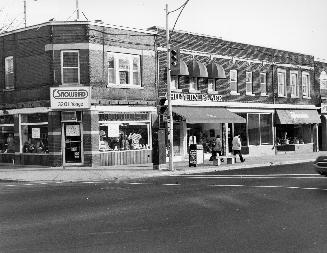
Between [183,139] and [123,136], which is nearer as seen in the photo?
[123,136]

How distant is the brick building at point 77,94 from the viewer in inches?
976

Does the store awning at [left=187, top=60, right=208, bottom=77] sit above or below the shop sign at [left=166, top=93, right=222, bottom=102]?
above

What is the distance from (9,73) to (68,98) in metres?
5.26

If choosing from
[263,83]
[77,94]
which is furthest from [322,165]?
[263,83]

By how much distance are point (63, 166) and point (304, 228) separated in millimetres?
17538

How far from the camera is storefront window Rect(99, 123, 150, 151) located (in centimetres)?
2562

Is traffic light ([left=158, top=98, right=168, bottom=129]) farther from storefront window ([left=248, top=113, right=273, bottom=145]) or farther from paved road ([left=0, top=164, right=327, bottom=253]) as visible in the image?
storefront window ([left=248, top=113, right=273, bottom=145])

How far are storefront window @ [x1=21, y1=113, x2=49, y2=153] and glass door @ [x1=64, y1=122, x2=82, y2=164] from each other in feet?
4.14

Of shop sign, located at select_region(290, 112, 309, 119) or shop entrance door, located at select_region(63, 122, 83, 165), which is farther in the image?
shop sign, located at select_region(290, 112, 309, 119)

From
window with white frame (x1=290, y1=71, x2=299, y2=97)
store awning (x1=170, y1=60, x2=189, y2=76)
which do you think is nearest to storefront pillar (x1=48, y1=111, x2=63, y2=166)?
store awning (x1=170, y1=60, x2=189, y2=76)

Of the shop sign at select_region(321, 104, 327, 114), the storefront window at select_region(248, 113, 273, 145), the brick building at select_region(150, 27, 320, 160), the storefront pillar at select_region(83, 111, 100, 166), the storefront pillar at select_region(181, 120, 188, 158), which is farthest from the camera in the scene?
the shop sign at select_region(321, 104, 327, 114)

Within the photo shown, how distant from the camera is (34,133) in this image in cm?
2611

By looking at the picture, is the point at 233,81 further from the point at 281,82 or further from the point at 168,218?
the point at 168,218

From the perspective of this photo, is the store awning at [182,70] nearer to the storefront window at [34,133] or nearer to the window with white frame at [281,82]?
the storefront window at [34,133]
